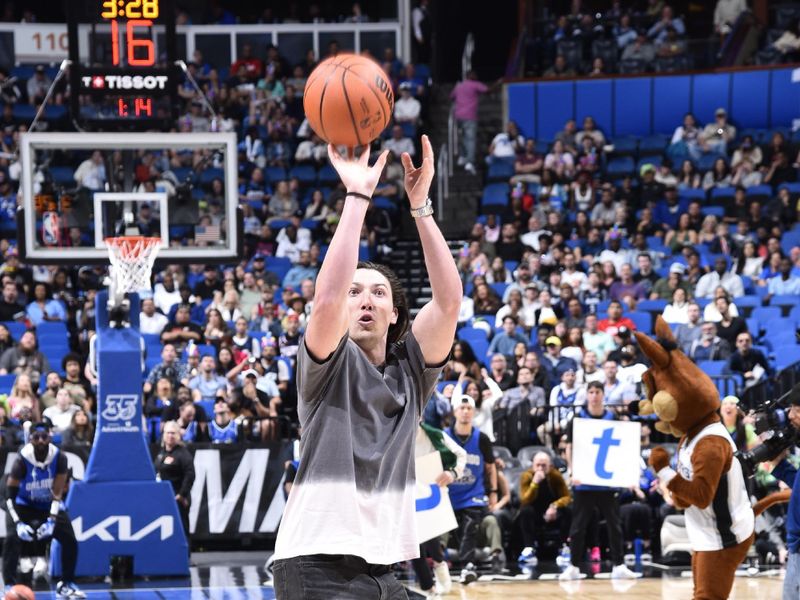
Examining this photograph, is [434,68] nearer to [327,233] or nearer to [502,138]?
[502,138]

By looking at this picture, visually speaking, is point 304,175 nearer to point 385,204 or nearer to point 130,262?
point 385,204

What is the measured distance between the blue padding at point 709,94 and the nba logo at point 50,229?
1350cm

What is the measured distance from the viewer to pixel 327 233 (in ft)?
68.1

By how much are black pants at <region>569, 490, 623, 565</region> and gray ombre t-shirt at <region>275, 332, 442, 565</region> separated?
29.0ft

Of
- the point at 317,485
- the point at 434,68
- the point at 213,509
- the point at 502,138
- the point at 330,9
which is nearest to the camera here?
the point at 317,485

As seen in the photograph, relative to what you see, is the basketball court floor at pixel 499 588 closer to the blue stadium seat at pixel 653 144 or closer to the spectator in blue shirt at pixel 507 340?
the spectator in blue shirt at pixel 507 340

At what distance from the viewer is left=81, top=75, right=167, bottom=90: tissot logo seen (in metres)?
12.3

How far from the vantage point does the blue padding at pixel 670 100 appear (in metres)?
23.8

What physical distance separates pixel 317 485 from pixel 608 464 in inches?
360

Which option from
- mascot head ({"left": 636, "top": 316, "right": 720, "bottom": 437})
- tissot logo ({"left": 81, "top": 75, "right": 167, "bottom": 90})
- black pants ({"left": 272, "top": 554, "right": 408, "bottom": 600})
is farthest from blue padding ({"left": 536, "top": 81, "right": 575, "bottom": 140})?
black pants ({"left": 272, "top": 554, "right": 408, "bottom": 600})

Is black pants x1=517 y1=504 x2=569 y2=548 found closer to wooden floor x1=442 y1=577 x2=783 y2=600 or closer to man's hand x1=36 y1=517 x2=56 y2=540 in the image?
wooden floor x1=442 y1=577 x2=783 y2=600

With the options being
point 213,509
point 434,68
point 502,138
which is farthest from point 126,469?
point 434,68

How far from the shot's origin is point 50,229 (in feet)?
43.2

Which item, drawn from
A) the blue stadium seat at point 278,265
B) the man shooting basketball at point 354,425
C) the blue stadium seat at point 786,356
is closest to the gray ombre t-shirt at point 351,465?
the man shooting basketball at point 354,425
